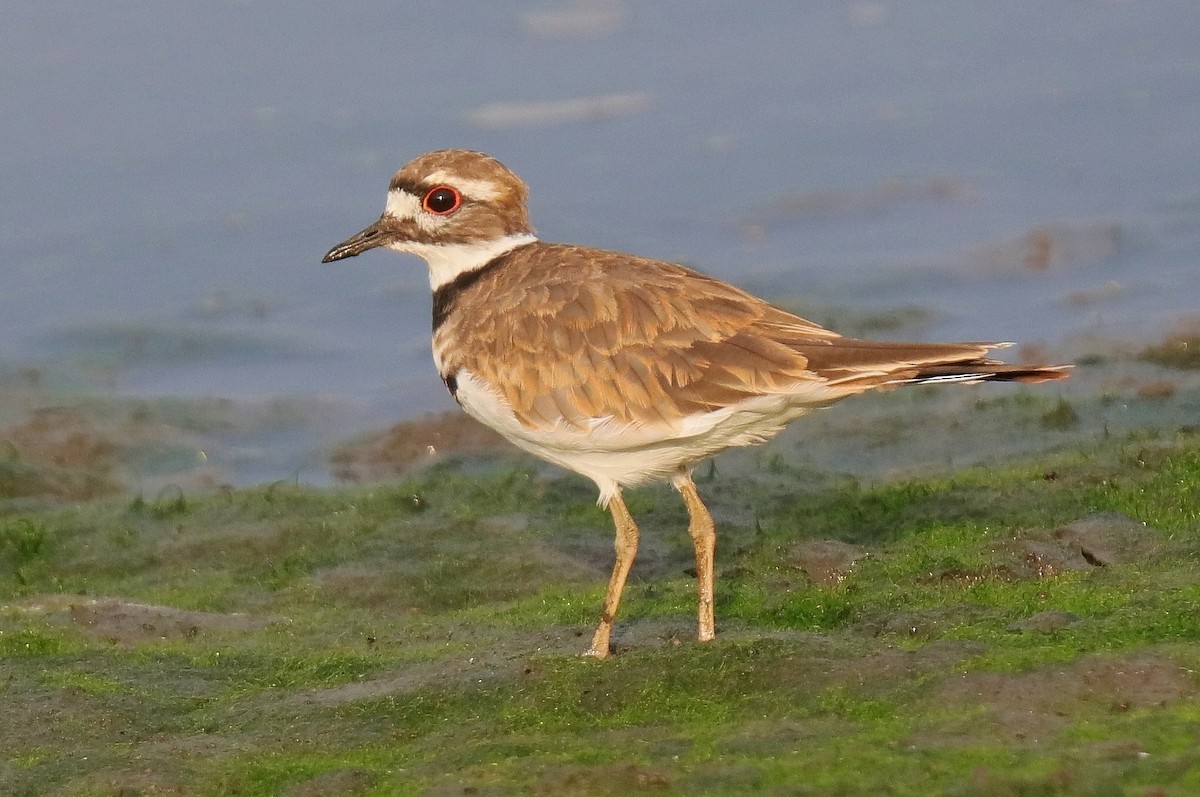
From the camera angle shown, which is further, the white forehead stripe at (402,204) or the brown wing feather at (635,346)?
the white forehead stripe at (402,204)

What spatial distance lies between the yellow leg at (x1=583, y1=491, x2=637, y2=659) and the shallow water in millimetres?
5174

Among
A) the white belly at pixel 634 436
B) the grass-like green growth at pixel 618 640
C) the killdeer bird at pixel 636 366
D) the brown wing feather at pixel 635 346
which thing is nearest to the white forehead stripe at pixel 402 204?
the killdeer bird at pixel 636 366

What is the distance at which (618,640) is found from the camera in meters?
6.18

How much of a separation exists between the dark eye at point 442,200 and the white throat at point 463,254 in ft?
0.46

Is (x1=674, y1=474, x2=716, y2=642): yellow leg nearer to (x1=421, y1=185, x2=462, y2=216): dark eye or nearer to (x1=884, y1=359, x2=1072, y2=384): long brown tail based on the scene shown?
(x1=884, y1=359, x2=1072, y2=384): long brown tail

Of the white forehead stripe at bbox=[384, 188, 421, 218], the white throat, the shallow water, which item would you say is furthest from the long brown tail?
the shallow water

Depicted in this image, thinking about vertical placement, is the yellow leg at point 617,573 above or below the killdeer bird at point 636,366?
below

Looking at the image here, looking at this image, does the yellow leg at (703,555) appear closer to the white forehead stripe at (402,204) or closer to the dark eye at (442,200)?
the dark eye at (442,200)

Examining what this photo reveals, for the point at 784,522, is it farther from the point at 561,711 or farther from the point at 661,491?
the point at 561,711

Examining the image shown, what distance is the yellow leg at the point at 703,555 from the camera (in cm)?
605

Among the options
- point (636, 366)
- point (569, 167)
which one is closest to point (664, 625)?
point (636, 366)

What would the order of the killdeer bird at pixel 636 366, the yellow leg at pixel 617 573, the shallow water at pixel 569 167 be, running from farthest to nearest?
the shallow water at pixel 569 167 < the yellow leg at pixel 617 573 < the killdeer bird at pixel 636 366

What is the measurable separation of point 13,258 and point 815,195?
6235 millimetres

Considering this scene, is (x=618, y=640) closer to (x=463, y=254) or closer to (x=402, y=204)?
(x=463, y=254)
